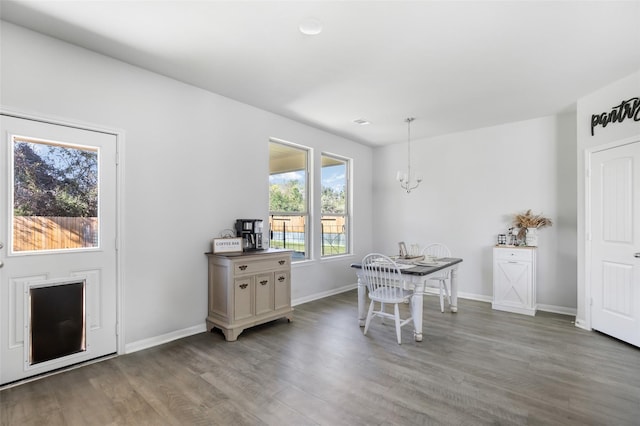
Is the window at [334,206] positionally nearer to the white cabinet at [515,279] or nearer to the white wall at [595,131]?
the white cabinet at [515,279]

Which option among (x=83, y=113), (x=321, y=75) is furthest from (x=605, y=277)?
(x=83, y=113)

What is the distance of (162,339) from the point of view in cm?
334

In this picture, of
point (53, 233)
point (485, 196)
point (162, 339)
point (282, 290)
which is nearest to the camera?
point (53, 233)

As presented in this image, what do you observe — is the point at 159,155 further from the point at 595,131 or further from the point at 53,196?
the point at 595,131

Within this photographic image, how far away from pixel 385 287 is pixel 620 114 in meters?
3.12

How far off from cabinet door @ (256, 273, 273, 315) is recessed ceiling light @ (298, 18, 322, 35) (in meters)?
2.56

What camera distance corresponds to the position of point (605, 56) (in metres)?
2.98

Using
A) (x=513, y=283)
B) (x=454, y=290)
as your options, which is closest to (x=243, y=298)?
(x=454, y=290)

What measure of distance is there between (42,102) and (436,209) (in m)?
5.47

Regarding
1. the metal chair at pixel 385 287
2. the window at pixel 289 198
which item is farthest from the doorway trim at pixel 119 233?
the metal chair at pixel 385 287

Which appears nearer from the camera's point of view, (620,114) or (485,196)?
(620,114)

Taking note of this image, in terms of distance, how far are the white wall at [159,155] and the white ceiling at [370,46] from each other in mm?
197

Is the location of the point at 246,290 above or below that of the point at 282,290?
above

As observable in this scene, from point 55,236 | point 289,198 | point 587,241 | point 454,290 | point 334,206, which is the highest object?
point 289,198
